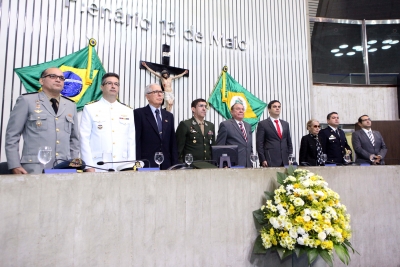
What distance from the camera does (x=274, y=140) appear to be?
3.58 meters

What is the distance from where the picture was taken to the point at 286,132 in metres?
3.63

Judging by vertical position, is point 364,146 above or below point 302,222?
above

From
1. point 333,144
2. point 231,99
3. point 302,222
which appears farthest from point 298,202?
point 231,99

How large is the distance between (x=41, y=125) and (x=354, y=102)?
5.85m

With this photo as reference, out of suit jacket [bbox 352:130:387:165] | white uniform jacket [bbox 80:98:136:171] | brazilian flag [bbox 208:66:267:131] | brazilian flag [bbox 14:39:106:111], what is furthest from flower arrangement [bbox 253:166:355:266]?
brazilian flag [bbox 208:66:267:131]

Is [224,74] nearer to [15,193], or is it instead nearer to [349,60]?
[349,60]

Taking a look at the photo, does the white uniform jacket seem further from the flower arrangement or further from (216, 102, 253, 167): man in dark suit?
(216, 102, 253, 167): man in dark suit

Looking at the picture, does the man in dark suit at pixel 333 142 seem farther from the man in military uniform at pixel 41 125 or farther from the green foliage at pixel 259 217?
the man in military uniform at pixel 41 125

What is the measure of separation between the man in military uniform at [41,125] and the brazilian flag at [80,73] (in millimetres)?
2104

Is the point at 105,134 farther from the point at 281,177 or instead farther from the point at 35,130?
the point at 281,177

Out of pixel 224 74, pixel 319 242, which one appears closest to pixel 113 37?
pixel 224 74

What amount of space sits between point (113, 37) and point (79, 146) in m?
2.82

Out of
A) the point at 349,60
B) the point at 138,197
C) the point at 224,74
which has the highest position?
the point at 349,60

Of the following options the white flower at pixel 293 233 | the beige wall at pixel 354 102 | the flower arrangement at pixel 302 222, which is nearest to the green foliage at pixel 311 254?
the flower arrangement at pixel 302 222
